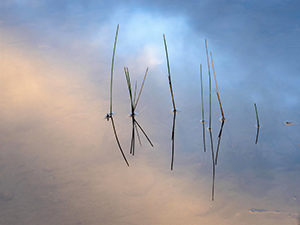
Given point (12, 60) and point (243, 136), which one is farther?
point (12, 60)

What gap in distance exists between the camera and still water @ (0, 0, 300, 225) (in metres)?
1.48

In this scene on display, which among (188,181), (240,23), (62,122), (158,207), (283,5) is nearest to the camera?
(158,207)

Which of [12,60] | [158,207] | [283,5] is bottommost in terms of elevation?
[158,207]

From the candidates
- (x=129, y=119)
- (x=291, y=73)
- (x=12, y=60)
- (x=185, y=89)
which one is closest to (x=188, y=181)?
(x=129, y=119)

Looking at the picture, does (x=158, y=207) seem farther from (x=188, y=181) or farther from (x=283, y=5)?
(x=283, y=5)

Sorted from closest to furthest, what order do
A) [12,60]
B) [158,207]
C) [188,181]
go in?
1. [158,207]
2. [188,181]
3. [12,60]

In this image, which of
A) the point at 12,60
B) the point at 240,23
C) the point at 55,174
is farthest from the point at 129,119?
the point at 240,23

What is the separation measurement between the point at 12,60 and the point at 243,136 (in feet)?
4.94

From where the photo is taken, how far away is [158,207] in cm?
145

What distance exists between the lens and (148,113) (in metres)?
2.00

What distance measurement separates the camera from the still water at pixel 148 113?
1479 mm

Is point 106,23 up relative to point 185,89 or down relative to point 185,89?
up

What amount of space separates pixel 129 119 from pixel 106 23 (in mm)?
1146

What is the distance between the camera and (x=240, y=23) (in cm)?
279
